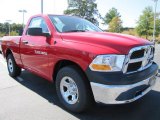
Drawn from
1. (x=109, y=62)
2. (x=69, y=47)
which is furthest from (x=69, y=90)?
(x=109, y=62)

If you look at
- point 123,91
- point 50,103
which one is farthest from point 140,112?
point 50,103

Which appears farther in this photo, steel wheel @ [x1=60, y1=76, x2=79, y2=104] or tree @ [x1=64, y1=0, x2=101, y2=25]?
tree @ [x1=64, y1=0, x2=101, y2=25]

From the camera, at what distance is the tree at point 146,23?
5203 centimetres

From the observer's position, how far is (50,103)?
4941 millimetres

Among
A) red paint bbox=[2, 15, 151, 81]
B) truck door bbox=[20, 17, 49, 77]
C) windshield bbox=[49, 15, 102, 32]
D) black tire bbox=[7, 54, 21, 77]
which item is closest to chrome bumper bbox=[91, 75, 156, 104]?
red paint bbox=[2, 15, 151, 81]

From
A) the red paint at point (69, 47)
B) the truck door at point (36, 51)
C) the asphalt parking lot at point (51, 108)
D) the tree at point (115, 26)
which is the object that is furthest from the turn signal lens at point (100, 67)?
the tree at point (115, 26)

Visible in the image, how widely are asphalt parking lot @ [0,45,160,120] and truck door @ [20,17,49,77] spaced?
A: 541 mm

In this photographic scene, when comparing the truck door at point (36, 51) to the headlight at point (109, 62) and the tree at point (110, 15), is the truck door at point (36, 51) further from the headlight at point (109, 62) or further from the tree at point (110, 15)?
the tree at point (110, 15)

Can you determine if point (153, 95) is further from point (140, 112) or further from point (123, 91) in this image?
point (123, 91)

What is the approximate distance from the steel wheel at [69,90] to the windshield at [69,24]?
1082mm

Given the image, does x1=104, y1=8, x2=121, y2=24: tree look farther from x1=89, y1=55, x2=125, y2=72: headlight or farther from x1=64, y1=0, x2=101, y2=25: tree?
x1=89, y1=55, x2=125, y2=72: headlight

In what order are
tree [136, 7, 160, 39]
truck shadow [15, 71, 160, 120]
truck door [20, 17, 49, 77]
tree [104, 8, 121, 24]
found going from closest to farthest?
1. truck shadow [15, 71, 160, 120]
2. truck door [20, 17, 49, 77]
3. tree [136, 7, 160, 39]
4. tree [104, 8, 121, 24]

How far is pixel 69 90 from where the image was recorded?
4.51 meters

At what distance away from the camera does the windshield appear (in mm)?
5109
